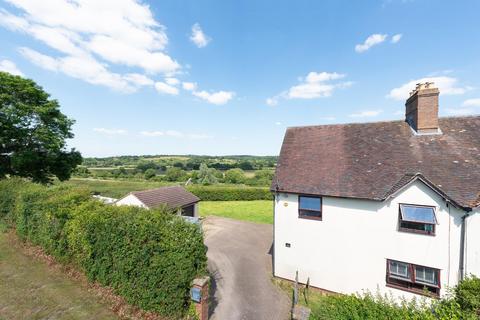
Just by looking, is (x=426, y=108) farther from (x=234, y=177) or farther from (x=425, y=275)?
(x=234, y=177)

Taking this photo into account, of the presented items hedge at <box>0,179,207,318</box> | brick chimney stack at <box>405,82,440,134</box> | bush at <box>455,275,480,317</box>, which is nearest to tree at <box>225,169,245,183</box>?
brick chimney stack at <box>405,82,440,134</box>

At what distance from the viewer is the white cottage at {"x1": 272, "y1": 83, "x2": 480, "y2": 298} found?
8688 millimetres

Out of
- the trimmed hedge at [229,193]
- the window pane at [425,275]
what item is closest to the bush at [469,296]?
the window pane at [425,275]

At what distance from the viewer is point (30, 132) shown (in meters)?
21.6

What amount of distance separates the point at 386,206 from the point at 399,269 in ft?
9.24

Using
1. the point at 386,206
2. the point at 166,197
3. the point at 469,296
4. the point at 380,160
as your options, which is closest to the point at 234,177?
the point at 166,197

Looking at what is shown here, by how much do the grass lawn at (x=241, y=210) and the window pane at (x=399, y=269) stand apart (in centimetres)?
1554

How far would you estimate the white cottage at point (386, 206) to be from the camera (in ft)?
28.5

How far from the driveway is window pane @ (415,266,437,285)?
18.7ft

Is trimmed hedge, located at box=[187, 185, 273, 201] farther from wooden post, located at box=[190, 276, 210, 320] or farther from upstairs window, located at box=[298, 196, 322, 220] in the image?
wooden post, located at box=[190, 276, 210, 320]

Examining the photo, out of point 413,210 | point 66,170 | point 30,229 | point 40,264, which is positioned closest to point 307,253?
point 413,210

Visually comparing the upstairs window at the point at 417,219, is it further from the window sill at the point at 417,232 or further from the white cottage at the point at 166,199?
the white cottage at the point at 166,199

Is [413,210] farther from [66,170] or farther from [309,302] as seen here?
[66,170]

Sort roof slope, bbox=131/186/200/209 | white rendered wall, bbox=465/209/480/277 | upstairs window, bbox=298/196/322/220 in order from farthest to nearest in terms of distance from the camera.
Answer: roof slope, bbox=131/186/200/209
upstairs window, bbox=298/196/322/220
white rendered wall, bbox=465/209/480/277
